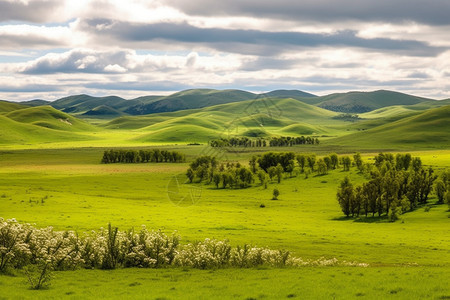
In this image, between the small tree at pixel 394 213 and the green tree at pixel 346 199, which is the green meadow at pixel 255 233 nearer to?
the green tree at pixel 346 199

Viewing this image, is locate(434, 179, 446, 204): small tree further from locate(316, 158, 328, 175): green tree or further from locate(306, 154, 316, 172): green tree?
locate(306, 154, 316, 172): green tree

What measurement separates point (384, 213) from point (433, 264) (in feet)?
179

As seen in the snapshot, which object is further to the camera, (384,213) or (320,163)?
(320,163)

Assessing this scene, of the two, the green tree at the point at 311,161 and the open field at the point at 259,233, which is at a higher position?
the green tree at the point at 311,161

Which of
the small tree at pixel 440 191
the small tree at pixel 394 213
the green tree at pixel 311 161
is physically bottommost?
the small tree at pixel 394 213

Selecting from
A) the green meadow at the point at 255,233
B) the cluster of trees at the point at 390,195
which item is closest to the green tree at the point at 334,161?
the green meadow at the point at 255,233

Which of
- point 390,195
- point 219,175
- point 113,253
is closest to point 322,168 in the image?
point 219,175

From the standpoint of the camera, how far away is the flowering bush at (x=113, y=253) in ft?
108

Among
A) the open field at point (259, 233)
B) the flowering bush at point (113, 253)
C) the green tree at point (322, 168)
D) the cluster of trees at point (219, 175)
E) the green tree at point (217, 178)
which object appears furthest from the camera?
the green tree at point (322, 168)

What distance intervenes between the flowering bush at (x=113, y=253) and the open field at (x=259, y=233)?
1.72 metres

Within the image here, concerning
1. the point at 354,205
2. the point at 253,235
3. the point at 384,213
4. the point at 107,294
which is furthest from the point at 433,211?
the point at 107,294

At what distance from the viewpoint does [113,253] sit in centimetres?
3559

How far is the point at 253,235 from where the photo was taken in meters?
59.2

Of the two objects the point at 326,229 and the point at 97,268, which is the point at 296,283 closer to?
the point at 97,268
